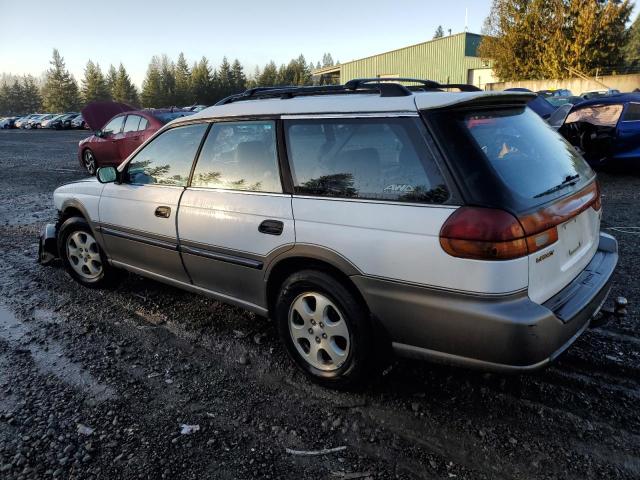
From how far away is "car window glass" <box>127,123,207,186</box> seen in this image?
3676 millimetres

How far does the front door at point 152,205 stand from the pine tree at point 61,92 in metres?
87.0

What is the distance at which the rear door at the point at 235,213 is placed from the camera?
119 inches

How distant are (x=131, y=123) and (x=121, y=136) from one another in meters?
0.49

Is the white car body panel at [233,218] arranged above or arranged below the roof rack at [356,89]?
below

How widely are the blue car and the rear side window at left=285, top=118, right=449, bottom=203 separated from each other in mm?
8217

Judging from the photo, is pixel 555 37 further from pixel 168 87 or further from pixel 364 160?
pixel 168 87

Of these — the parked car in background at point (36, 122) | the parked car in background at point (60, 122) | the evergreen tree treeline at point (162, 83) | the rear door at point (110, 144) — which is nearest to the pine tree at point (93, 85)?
the evergreen tree treeline at point (162, 83)

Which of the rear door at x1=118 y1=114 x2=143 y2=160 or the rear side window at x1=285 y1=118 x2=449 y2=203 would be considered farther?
the rear door at x1=118 y1=114 x2=143 y2=160

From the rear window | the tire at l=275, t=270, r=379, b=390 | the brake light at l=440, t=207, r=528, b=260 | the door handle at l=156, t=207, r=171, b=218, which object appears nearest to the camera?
the brake light at l=440, t=207, r=528, b=260

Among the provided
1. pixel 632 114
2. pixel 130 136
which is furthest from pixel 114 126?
pixel 632 114

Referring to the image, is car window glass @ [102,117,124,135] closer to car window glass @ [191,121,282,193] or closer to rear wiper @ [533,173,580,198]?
car window glass @ [191,121,282,193]

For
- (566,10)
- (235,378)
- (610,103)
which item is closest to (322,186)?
(235,378)

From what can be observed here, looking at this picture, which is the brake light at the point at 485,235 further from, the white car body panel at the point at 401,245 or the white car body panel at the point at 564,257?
the white car body panel at the point at 564,257

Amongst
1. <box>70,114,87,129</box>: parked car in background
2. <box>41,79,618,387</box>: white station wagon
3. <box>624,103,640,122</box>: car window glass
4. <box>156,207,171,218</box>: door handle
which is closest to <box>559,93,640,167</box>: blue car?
<box>624,103,640,122</box>: car window glass
